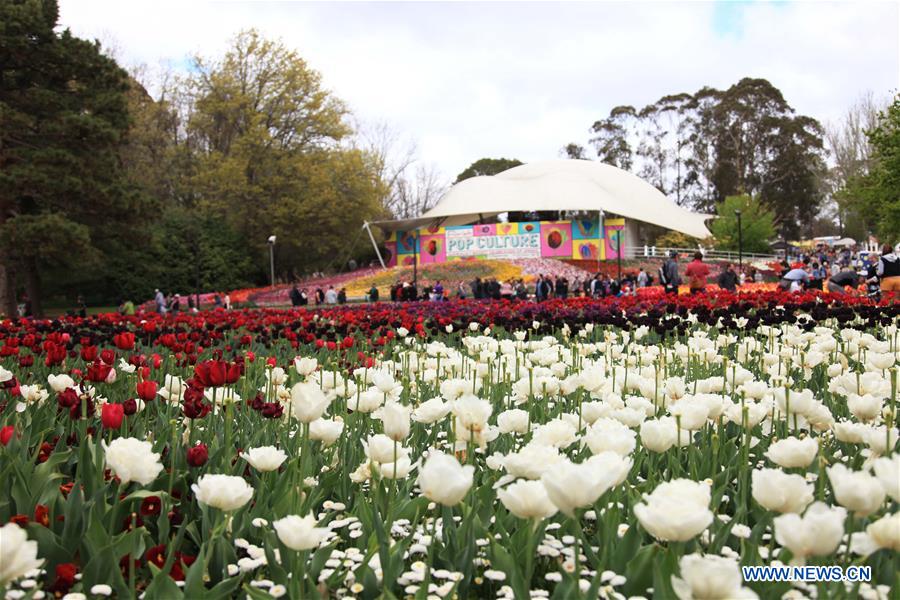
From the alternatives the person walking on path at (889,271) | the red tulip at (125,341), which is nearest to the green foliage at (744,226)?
the person walking on path at (889,271)

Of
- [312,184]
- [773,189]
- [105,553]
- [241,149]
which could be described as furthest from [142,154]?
[773,189]

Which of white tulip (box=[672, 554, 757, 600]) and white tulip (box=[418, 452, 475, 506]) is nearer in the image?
white tulip (box=[672, 554, 757, 600])

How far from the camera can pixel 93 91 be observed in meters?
24.3

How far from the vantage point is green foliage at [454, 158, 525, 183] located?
250ft

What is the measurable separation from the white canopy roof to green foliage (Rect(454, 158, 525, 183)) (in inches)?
927

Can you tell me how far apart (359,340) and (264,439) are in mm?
4781

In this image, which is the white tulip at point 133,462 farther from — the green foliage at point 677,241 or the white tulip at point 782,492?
the green foliage at point 677,241

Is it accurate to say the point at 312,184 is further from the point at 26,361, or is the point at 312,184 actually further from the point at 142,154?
the point at 26,361

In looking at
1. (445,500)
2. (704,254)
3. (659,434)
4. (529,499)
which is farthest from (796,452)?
(704,254)

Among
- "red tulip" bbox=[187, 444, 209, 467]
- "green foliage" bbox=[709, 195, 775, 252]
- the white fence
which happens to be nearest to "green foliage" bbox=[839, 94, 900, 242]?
the white fence

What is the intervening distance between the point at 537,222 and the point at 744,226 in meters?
15.2

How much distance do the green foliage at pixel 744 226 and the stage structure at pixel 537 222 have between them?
1.56 meters

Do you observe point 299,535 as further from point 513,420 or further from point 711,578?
point 513,420

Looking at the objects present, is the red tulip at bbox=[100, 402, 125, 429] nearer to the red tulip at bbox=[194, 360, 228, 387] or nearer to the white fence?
the red tulip at bbox=[194, 360, 228, 387]
